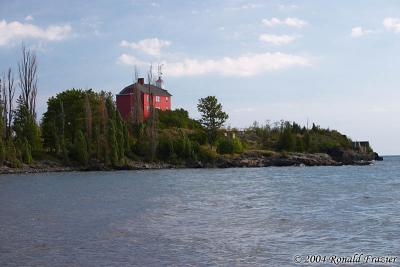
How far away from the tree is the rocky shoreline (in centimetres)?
936

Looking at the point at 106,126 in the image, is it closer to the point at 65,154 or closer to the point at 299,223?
the point at 65,154

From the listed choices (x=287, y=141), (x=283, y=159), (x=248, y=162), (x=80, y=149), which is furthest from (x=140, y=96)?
(x=287, y=141)

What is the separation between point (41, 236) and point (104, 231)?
2.87m

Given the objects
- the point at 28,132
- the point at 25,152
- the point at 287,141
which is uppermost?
the point at 28,132

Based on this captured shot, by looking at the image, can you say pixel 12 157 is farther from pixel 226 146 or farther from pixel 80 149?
pixel 226 146

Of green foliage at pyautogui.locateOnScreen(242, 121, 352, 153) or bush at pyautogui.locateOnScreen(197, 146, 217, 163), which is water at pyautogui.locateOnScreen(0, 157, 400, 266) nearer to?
bush at pyautogui.locateOnScreen(197, 146, 217, 163)

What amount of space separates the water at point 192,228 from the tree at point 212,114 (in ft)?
250

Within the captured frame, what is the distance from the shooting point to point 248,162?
111000mm

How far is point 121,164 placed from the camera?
97.6 m

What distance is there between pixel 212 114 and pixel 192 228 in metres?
94.4

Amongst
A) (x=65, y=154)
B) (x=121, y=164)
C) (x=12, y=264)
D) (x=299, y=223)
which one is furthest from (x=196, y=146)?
(x=12, y=264)

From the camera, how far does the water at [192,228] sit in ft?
62.2

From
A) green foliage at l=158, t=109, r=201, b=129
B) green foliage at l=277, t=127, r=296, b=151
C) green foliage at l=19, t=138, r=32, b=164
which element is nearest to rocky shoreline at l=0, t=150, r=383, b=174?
green foliage at l=19, t=138, r=32, b=164

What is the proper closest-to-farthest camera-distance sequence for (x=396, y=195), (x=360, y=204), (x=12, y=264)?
(x=12, y=264), (x=360, y=204), (x=396, y=195)
